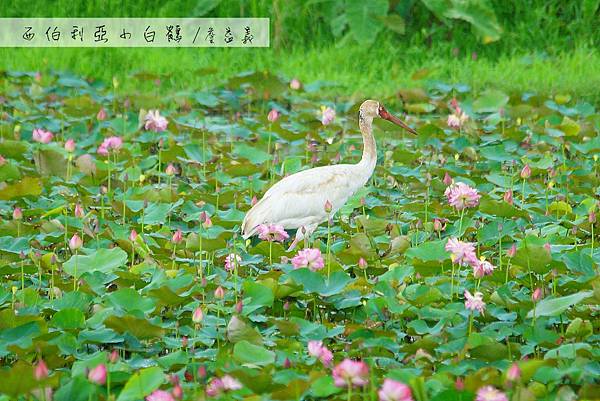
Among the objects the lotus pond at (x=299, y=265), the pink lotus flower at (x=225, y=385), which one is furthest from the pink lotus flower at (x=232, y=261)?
the pink lotus flower at (x=225, y=385)

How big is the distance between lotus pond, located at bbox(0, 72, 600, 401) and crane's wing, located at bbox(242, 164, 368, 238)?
0.37ft

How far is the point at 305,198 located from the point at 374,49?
4076 mm

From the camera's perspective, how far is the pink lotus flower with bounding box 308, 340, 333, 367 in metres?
3.59

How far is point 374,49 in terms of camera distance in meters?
9.62

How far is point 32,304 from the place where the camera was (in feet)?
14.7

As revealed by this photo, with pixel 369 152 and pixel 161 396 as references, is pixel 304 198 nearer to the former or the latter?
pixel 369 152

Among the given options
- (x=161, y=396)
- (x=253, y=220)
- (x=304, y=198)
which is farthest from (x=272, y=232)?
(x=161, y=396)

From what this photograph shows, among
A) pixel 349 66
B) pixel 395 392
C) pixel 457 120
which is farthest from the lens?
pixel 349 66

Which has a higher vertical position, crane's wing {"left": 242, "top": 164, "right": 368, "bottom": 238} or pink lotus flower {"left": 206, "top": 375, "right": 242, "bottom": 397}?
pink lotus flower {"left": 206, "top": 375, "right": 242, "bottom": 397}

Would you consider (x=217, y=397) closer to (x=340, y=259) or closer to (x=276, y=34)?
(x=340, y=259)

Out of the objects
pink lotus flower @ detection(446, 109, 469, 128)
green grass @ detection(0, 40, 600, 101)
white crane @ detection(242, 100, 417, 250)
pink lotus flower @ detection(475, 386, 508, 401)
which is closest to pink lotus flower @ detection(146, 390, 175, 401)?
pink lotus flower @ detection(475, 386, 508, 401)

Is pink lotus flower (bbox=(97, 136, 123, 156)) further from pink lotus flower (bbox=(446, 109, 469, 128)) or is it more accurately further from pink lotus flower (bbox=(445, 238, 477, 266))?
pink lotus flower (bbox=(445, 238, 477, 266))

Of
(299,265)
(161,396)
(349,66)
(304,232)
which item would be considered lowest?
(304,232)

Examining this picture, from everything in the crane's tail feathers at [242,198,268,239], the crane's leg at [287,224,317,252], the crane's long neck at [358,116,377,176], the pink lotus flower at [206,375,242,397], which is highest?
the pink lotus flower at [206,375,242,397]
